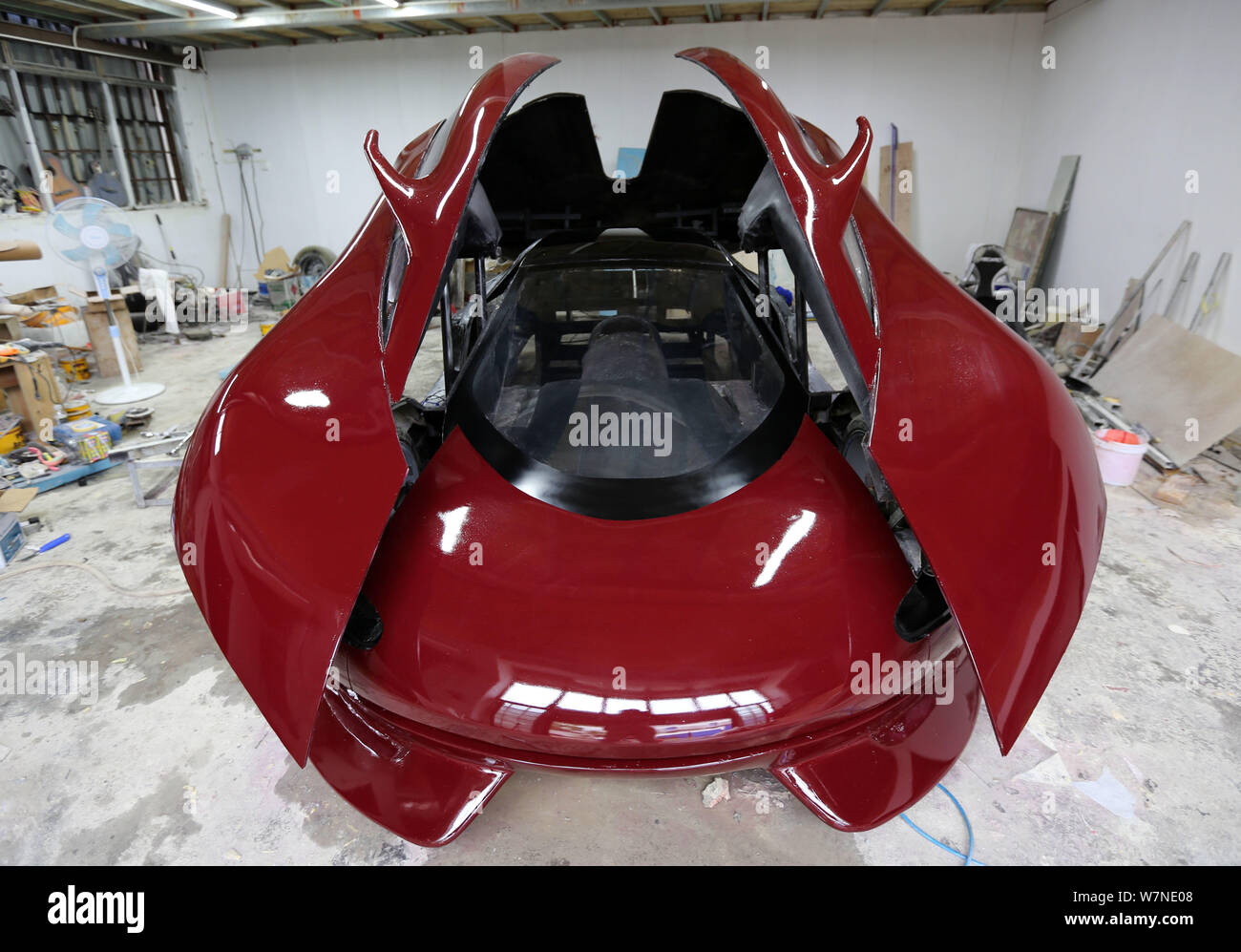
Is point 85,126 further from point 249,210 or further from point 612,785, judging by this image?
point 612,785

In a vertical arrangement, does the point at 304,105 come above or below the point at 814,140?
above

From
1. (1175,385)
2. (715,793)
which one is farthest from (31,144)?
(1175,385)

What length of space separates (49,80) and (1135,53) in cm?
1100

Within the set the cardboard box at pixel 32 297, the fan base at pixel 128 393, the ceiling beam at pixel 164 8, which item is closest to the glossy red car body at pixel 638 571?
the fan base at pixel 128 393

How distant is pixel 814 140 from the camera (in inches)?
89.1

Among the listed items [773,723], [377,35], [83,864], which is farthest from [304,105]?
[773,723]

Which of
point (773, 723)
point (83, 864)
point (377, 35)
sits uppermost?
point (377, 35)

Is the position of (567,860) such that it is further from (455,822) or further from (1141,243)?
(1141,243)

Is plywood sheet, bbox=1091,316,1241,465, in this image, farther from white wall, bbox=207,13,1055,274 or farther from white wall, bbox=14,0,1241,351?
white wall, bbox=207,13,1055,274

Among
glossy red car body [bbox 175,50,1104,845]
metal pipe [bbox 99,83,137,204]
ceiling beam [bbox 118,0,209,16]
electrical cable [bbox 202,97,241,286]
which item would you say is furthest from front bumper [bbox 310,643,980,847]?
electrical cable [bbox 202,97,241,286]

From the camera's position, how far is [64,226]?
4.64m

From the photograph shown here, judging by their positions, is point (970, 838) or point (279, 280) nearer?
point (970, 838)

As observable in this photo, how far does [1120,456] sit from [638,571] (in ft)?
10.6
